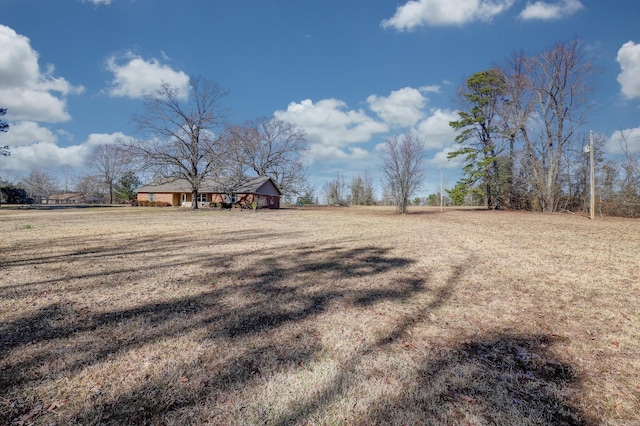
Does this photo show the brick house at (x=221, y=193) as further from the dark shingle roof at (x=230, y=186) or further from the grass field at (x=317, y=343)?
the grass field at (x=317, y=343)

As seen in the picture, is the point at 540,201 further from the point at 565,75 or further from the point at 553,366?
the point at 553,366

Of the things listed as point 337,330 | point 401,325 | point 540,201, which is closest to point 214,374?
point 337,330

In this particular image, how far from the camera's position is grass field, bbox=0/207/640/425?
6.15 ft

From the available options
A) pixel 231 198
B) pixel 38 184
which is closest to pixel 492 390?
pixel 231 198

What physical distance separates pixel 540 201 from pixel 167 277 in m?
29.1

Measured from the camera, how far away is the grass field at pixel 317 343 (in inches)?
73.8

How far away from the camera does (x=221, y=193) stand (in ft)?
117

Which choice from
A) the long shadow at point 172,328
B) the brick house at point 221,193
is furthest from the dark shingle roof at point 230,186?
the long shadow at point 172,328

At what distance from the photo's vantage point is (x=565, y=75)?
2262cm

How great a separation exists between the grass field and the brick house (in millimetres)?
29065

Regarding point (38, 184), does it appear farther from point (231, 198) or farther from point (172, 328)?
point (172, 328)

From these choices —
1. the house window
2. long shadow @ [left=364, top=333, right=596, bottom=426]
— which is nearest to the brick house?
the house window

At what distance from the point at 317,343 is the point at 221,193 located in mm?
35195

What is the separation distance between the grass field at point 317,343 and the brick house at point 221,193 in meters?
29.1
